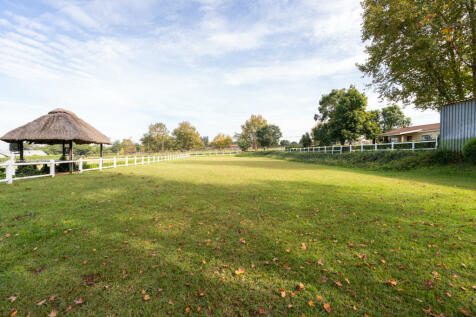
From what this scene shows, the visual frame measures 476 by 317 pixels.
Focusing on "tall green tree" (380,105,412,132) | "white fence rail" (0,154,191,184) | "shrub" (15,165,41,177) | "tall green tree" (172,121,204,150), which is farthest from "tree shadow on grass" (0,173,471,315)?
"tall green tree" (172,121,204,150)

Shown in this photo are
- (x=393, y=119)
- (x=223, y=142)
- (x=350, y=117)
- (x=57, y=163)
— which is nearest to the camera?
(x=57, y=163)

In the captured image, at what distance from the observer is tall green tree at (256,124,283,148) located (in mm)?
70688

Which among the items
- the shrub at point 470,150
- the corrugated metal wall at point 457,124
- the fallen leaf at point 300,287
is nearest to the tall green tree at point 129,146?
the corrugated metal wall at point 457,124

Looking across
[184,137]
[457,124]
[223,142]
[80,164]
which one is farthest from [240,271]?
[223,142]

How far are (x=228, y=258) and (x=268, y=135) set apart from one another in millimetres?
69544

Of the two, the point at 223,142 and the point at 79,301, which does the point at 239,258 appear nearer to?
the point at 79,301

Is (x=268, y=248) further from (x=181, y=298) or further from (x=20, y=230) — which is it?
(x=20, y=230)

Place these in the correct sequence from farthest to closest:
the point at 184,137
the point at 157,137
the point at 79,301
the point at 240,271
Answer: the point at 184,137 → the point at 157,137 → the point at 240,271 → the point at 79,301

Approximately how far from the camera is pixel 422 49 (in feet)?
40.7

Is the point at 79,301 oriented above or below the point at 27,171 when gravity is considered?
below

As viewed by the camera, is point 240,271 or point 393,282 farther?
point 240,271

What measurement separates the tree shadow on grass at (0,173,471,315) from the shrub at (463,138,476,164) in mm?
8412

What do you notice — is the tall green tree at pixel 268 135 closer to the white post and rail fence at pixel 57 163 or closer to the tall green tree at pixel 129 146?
the white post and rail fence at pixel 57 163

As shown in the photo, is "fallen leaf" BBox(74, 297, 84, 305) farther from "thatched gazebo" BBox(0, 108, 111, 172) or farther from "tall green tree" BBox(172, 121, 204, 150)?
"tall green tree" BBox(172, 121, 204, 150)
